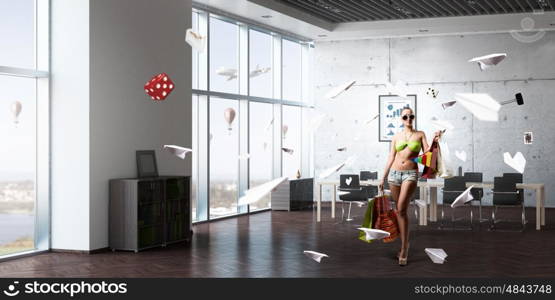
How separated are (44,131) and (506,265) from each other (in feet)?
18.5

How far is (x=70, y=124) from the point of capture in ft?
28.1

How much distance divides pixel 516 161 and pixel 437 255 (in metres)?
7.83

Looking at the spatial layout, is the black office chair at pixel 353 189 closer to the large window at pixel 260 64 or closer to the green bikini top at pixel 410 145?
the large window at pixel 260 64

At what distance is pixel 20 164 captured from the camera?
8.41 meters

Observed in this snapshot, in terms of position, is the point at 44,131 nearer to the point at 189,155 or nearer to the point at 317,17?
the point at 189,155

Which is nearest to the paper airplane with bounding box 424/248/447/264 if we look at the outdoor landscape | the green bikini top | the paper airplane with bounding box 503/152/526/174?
the green bikini top

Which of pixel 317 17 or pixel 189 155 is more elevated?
pixel 317 17

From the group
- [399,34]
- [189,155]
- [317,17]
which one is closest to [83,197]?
[189,155]

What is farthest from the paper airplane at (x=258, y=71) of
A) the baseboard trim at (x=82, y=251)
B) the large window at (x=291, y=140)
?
the baseboard trim at (x=82, y=251)

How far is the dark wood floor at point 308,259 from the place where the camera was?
7.16m

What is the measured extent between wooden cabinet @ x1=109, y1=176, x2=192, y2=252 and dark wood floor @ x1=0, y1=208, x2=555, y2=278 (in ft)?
0.61

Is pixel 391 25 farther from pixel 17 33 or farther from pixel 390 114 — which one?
pixel 17 33

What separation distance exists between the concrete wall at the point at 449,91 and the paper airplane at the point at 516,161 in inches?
4.2

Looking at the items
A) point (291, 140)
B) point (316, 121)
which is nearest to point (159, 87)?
point (291, 140)
